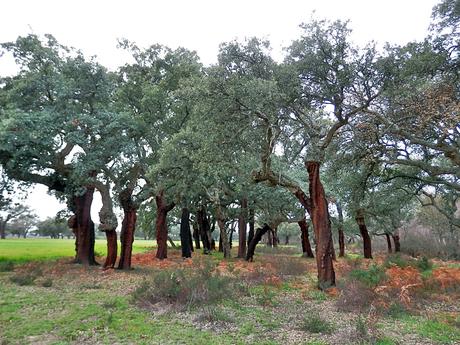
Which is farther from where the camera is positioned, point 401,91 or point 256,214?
point 256,214

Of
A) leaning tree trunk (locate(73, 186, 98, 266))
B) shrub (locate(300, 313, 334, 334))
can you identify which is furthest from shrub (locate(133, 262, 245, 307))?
leaning tree trunk (locate(73, 186, 98, 266))

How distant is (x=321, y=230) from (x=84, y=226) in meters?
14.2

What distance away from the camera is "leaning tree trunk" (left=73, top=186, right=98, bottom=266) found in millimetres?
22000

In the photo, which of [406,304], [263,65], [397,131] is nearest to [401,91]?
[397,131]

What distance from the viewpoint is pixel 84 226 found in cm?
2198

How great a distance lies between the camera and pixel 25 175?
1973cm

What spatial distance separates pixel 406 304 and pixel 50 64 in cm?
1662

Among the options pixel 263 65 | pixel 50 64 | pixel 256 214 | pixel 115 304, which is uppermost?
pixel 50 64

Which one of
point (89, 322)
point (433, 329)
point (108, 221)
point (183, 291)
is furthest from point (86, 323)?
point (108, 221)

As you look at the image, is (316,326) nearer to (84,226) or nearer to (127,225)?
(127,225)

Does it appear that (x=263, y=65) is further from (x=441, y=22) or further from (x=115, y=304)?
(x=115, y=304)

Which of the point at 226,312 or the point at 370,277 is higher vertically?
the point at 370,277

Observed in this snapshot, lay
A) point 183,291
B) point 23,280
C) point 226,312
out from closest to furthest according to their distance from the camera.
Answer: point 226,312
point 183,291
point 23,280

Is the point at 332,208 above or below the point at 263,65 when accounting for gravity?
below
